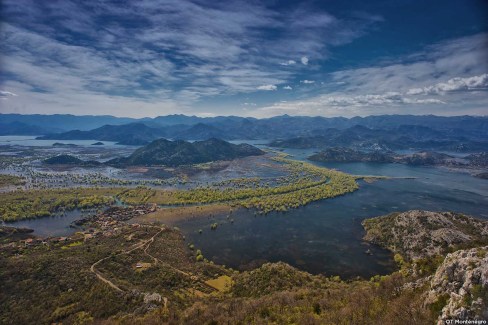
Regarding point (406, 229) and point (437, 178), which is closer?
point (406, 229)

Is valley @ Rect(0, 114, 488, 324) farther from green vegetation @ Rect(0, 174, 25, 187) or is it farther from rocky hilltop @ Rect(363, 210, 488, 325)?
green vegetation @ Rect(0, 174, 25, 187)

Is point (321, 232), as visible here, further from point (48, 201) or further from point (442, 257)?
point (48, 201)

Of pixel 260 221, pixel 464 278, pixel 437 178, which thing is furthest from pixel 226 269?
pixel 437 178

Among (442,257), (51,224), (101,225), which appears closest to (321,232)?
(442,257)

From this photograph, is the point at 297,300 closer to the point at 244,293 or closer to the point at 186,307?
the point at 244,293

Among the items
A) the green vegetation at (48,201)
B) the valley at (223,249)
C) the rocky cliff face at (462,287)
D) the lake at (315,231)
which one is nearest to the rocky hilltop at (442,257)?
the rocky cliff face at (462,287)

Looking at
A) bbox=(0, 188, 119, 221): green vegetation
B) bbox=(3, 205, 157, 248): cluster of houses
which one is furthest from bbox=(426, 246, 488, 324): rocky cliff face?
bbox=(0, 188, 119, 221): green vegetation
